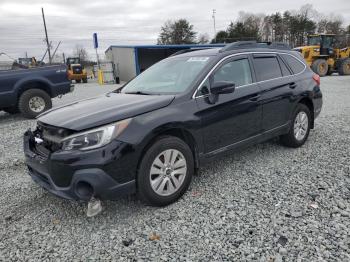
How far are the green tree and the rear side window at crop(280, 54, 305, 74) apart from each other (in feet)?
192

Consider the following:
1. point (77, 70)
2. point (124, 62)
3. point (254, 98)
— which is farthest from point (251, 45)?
point (77, 70)

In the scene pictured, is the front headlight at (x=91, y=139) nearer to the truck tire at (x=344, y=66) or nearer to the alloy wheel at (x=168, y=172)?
the alloy wheel at (x=168, y=172)

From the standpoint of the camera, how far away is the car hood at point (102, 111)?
2973mm

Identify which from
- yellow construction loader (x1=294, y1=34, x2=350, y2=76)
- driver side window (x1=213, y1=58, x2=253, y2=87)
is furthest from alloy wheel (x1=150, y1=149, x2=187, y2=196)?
yellow construction loader (x1=294, y1=34, x2=350, y2=76)

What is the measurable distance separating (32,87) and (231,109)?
270 inches

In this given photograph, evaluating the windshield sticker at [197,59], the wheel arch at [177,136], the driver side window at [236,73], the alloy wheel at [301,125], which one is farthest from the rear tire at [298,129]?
the wheel arch at [177,136]

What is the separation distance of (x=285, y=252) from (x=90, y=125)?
208cm

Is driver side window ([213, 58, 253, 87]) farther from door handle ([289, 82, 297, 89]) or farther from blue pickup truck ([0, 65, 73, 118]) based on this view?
blue pickup truck ([0, 65, 73, 118])

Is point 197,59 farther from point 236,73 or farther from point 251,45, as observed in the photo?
point 251,45

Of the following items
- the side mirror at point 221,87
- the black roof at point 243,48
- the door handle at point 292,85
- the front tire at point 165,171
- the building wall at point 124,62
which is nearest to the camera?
the front tire at point 165,171

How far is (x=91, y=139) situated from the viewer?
288 centimetres

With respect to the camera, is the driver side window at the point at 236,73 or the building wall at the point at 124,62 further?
the building wall at the point at 124,62

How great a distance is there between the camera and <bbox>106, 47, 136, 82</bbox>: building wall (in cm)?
2728

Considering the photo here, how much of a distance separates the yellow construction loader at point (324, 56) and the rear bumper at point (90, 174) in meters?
19.1
